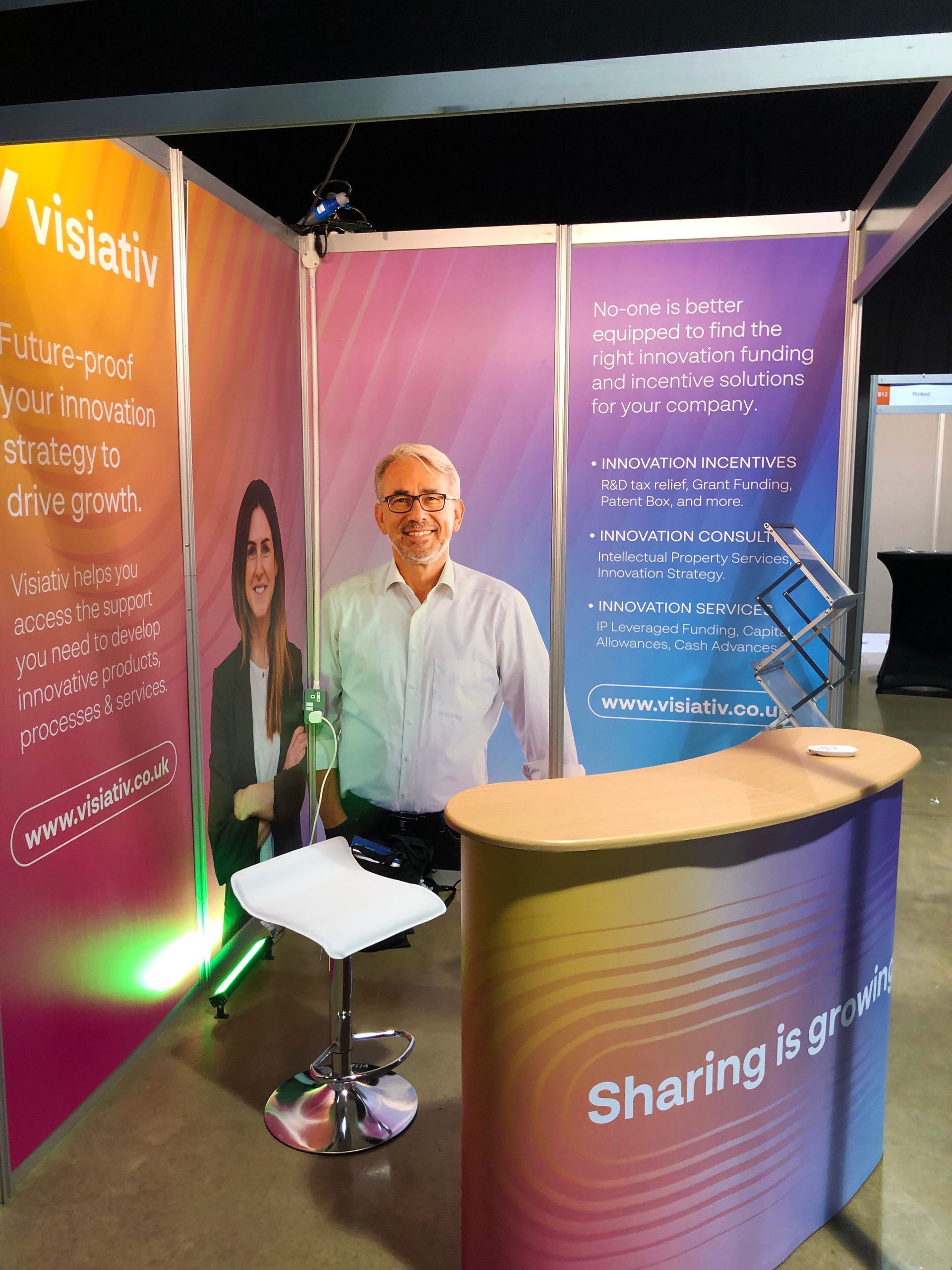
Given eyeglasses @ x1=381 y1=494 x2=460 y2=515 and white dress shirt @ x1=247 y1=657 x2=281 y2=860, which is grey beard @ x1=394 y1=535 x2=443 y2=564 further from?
white dress shirt @ x1=247 y1=657 x2=281 y2=860

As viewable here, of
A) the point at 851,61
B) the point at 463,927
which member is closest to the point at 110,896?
the point at 463,927

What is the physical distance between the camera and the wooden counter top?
160 cm

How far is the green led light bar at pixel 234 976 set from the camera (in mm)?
2863

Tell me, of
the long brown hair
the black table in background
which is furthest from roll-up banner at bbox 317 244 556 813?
A: the black table in background

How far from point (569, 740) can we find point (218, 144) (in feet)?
10.4

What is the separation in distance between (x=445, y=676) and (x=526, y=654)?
0.35 metres

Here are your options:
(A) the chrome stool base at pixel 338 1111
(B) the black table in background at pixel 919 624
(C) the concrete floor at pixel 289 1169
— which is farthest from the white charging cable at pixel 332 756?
(B) the black table in background at pixel 919 624

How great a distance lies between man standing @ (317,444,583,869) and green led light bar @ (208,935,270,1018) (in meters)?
0.77

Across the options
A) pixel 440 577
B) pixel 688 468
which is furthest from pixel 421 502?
pixel 688 468

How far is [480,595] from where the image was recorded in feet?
12.3

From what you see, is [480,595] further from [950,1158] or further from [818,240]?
[950,1158]

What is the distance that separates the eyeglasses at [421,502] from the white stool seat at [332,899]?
5.45 feet

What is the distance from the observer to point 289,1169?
2.22m

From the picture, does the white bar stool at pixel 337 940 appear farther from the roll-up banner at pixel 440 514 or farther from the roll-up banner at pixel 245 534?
the roll-up banner at pixel 440 514
